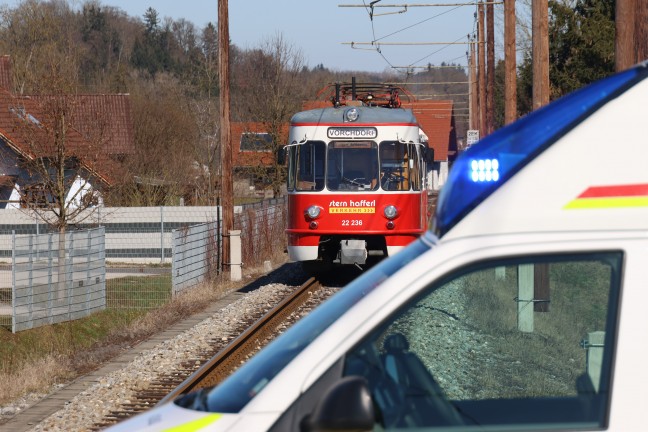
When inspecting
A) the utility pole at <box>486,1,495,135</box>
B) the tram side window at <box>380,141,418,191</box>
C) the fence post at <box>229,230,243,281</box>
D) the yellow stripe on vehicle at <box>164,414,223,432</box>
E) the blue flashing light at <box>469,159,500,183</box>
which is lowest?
the fence post at <box>229,230,243,281</box>

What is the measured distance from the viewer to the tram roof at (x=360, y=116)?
65.4 feet

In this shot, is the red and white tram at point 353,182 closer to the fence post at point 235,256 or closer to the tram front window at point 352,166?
the tram front window at point 352,166

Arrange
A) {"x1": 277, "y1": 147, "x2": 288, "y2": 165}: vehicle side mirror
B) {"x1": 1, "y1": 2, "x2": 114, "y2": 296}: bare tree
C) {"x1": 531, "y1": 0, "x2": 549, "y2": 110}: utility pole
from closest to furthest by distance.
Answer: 1. {"x1": 531, "y1": 0, "x2": 549, "y2": 110}: utility pole
2. {"x1": 277, "y1": 147, "x2": 288, "y2": 165}: vehicle side mirror
3. {"x1": 1, "y1": 2, "x2": 114, "y2": 296}: bare tree

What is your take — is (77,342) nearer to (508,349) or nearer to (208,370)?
(208,370)

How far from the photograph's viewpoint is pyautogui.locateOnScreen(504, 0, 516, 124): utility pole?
76.9 feet

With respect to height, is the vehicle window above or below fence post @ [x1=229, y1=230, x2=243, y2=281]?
above

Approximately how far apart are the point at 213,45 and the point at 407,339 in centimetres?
9967

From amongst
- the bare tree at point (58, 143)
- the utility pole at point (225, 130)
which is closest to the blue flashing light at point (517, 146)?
the bare tree at point (58, 143)

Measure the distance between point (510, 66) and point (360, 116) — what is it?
5923 mm

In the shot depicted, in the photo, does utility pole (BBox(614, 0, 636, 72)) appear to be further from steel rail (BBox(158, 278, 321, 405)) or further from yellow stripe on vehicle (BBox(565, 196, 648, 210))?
yellow stripe on vehicle (BBox(565, 196, 648, 210))

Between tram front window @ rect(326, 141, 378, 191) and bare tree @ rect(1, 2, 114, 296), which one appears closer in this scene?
tram front window @ rect(326, 141, 378, 191)

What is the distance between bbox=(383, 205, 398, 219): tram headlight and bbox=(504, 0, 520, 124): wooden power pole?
4826mm

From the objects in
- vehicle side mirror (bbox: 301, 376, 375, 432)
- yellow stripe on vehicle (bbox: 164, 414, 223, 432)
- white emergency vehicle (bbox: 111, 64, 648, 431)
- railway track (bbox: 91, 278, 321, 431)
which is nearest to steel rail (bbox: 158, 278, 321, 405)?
railway track (bbox: 91, 278, 321, 431)

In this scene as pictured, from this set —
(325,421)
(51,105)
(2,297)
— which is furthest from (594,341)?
(2,297)
